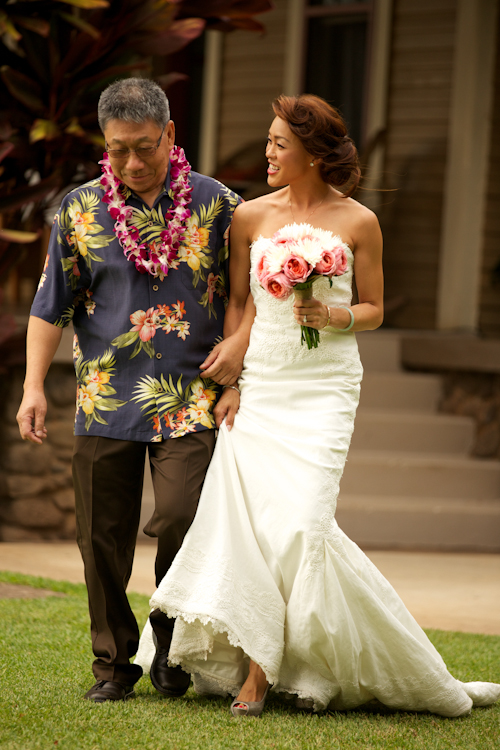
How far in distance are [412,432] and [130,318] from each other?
13.9 feet

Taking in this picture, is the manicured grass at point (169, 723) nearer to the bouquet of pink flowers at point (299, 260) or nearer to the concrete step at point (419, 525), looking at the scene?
the bouquet of pink flowers at point (299, 260)

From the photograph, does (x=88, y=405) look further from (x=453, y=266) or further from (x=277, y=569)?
(x=453, y=266)

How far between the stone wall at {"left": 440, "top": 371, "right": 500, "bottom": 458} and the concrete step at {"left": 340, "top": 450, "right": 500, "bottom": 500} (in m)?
0.36

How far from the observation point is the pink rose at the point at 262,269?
126 inches

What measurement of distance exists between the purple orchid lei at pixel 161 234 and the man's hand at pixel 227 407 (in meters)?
0.49

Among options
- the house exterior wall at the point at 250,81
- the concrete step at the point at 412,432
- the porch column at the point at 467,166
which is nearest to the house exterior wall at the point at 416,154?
the porch column at the point at 467,166

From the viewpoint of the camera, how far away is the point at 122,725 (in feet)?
10.1

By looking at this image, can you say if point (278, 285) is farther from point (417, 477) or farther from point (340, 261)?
point (417, 477)

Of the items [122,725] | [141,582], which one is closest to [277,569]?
[122,725]

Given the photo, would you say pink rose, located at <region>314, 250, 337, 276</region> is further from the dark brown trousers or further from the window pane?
the window pane

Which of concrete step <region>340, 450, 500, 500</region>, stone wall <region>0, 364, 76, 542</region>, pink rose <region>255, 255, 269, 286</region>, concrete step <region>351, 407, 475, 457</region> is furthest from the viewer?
concrete step <region>351, 407, 475, 457</region>

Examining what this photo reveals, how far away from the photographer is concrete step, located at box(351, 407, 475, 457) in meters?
7.16

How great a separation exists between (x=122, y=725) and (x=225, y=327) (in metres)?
1.42

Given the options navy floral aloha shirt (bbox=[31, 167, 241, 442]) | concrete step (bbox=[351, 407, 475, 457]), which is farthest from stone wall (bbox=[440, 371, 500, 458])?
navy floral aloha shirt (bbox=[31, 167, 241, 442])
